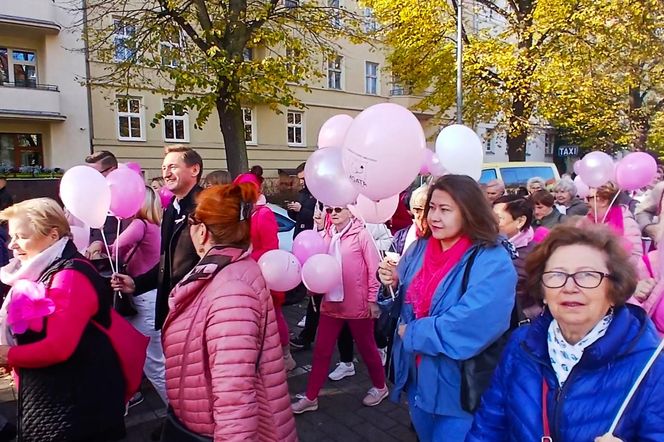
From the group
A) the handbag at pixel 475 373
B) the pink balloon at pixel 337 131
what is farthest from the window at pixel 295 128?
the handbag at pixel 475 373

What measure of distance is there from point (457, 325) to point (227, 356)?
968 mm

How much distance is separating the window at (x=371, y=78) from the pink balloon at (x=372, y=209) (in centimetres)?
2232

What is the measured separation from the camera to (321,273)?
11.8ft

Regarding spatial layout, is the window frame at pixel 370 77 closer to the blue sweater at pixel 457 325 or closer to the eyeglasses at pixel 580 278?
the blue sweater at pixel 457 325

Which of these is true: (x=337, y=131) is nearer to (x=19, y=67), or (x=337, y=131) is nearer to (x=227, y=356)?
(x=227, y=356)

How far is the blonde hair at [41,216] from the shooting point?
7.77ft

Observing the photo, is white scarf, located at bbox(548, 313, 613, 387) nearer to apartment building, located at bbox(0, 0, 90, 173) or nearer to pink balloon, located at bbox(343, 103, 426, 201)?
pink balloon, located at bbox(343, 103, 426, 201)

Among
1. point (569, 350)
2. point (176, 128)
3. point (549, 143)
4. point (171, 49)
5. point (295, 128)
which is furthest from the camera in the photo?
point (549, 143)

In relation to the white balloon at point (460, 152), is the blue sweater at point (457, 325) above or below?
below

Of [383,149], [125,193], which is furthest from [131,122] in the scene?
[383,149]

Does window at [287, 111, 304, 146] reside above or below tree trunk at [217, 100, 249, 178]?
above

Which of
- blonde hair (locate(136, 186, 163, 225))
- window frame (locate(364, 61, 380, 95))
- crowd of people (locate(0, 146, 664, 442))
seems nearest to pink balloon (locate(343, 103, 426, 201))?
crowd of people (locate(0, 146, 664, 442))

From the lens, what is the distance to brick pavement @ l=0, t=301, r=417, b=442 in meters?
3.53

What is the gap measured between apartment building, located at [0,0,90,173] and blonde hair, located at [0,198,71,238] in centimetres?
1569
